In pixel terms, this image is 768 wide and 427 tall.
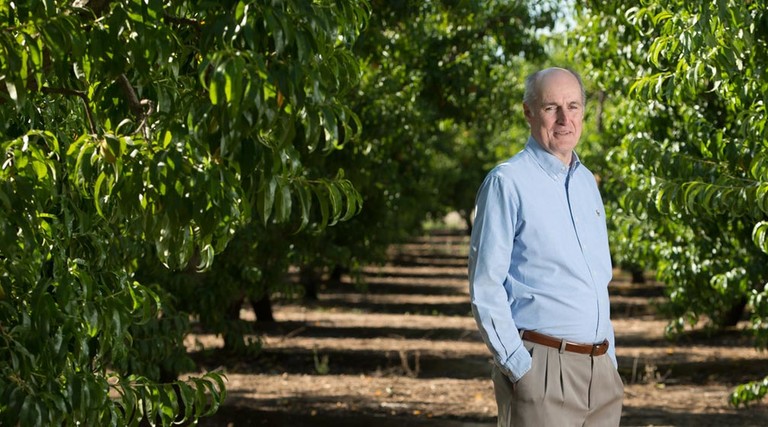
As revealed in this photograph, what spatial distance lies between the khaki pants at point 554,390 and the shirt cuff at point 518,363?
5 cm

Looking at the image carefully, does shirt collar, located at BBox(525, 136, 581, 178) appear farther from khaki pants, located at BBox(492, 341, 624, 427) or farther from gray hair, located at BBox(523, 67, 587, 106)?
khaki pants, located at BBox(492, 341, 624, 427)

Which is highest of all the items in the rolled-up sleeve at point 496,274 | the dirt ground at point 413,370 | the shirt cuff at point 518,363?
the rolled-up sleeve at point 496,274

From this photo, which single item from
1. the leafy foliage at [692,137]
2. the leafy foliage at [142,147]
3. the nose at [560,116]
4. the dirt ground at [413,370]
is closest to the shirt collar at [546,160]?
the nose at [560,116]

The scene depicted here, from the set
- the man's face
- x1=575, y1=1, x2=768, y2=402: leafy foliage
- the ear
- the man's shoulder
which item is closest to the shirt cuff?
the man's shoulder

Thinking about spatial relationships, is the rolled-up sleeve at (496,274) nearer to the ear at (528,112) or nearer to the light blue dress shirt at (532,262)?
the light blue dress shirt at (532,262)

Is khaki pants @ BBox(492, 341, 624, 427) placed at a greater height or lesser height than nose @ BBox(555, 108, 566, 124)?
lesser

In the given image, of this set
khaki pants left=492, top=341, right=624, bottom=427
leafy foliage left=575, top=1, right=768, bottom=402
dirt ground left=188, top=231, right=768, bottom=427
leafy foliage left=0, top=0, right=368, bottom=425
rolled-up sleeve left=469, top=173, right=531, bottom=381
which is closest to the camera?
leafy foliage left=0, top=0, right=368, bottom=425

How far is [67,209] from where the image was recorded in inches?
168

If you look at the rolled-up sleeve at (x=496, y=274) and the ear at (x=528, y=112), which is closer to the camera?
the rolled-up sleeve at (x=496, y=274)

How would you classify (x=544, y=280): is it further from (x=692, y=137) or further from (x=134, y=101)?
(x=692, y=137)

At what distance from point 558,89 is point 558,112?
8cm

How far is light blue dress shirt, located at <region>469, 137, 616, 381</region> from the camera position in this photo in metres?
3.97

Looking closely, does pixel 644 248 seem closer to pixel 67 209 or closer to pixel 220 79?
pixel 67 209

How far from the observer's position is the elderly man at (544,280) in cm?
399
